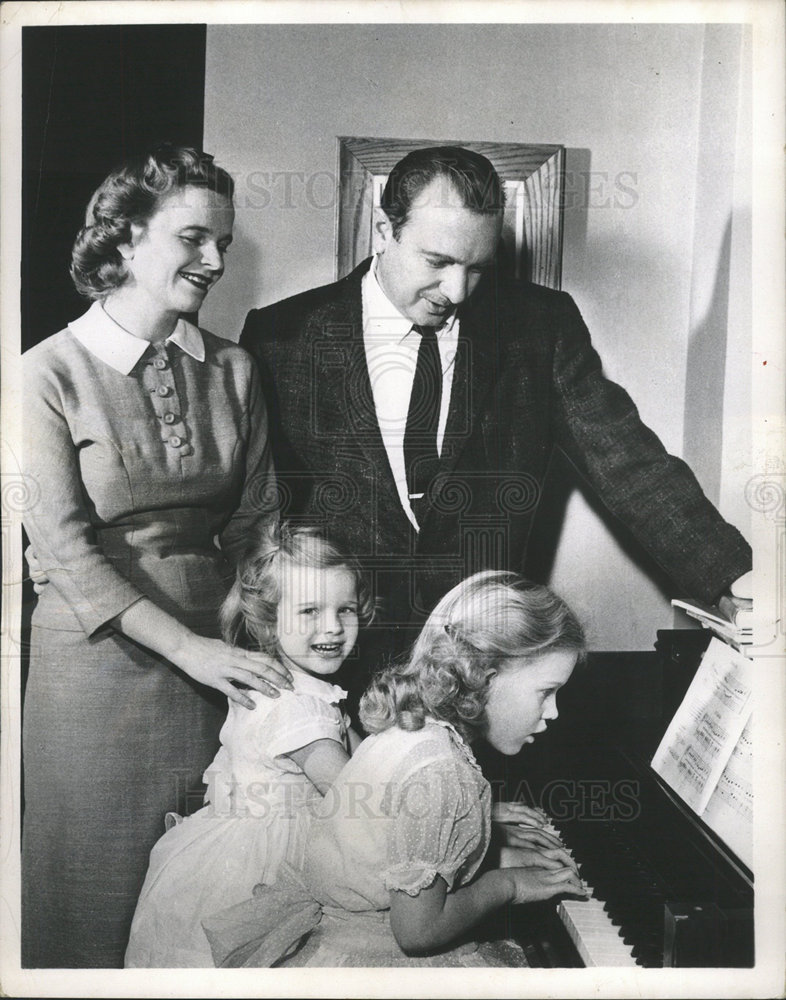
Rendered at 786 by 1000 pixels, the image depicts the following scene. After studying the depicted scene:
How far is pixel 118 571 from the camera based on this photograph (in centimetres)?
245

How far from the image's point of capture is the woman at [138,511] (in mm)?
2439

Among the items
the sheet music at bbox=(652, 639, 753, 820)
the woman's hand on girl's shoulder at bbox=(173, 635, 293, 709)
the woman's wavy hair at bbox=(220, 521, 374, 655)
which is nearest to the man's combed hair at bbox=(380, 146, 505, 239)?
the woman's wavy hair at bbox=(220, 521, 374, 655)

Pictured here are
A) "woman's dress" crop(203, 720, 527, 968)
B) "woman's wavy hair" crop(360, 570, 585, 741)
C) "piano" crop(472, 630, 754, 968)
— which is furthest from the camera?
"woman's wavy hair" crop(360, 570, 585, 741)

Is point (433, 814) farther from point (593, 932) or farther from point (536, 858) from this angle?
point (593, 932)

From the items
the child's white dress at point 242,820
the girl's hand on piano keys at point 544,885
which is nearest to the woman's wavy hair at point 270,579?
the child's white dress at point 242,820

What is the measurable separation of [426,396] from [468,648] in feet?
2.13

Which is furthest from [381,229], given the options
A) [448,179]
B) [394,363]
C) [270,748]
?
[270,748]

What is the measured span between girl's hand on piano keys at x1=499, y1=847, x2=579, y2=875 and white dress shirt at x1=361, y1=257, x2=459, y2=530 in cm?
85

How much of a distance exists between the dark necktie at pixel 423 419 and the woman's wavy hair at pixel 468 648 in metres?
0.29

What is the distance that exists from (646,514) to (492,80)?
3.88 ft

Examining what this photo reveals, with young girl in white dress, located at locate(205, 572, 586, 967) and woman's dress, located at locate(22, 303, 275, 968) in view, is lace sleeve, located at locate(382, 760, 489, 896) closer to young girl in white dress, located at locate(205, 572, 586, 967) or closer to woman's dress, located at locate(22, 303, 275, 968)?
young girl in white dress, located at locate(205, 572, 586, 967)

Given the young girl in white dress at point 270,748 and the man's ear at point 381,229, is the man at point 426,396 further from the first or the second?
the young girl in white dress at point 270,748

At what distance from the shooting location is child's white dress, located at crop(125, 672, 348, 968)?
2428 millimetres

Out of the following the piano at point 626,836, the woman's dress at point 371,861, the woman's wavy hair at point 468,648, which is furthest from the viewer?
the woman's wavy hair at point 468,648
